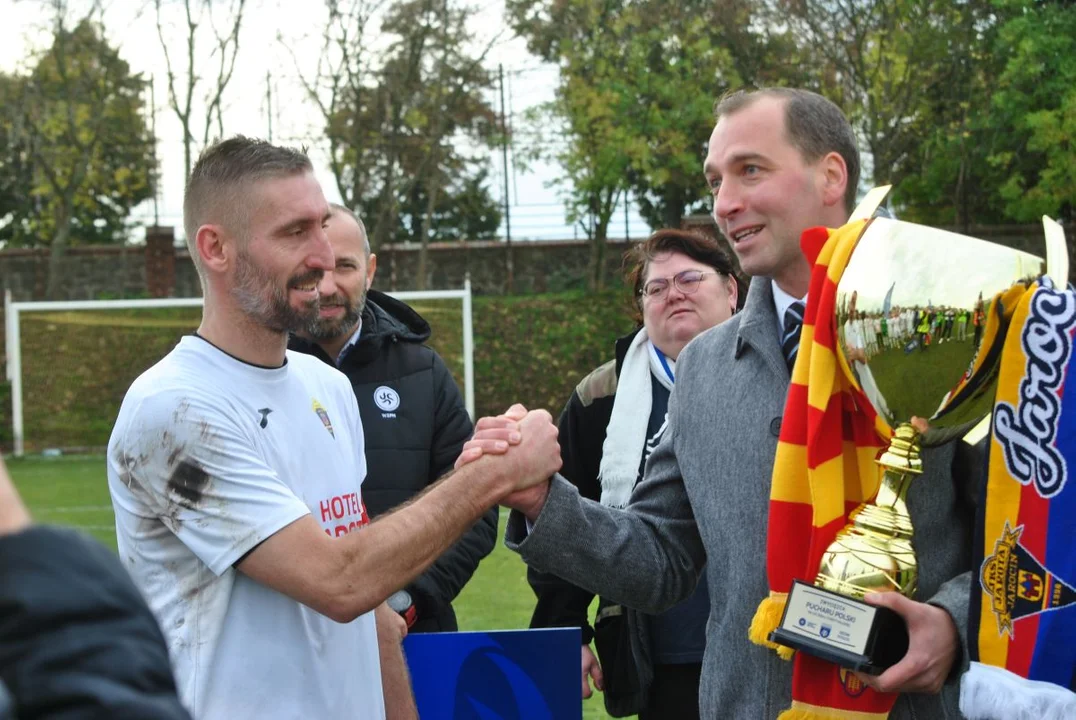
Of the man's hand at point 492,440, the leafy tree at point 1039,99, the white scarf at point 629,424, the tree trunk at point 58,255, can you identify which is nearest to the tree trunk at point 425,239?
the tree trunk at point 58,255

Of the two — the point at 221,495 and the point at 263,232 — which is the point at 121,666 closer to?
the point at 221,495

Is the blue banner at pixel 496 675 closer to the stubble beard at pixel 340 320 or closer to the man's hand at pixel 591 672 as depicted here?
the man's hand at pixel 591 672

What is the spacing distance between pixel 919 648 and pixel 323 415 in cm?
152

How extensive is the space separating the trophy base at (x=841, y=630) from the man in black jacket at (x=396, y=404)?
221 centimetres

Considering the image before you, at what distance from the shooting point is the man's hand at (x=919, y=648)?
2109 mm

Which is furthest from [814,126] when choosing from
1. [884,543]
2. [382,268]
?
[382,268]

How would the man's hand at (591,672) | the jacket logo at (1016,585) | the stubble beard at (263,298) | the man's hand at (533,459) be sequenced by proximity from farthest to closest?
1. the man's hand at (591,672)
2. the stubble beard at (263,298)
3. the man's hand at (533,459)
4. the jacket logo at (1016,585)

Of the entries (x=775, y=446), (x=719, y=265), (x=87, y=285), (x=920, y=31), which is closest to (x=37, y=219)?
(x=87, y=285)

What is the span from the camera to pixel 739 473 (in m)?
2.58

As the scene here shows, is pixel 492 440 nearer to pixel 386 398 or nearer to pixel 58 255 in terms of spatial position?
pixel 386 398

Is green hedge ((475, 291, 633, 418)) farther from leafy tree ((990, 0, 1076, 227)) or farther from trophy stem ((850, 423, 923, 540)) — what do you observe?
trophy stem ((850, 423, 923, 540))

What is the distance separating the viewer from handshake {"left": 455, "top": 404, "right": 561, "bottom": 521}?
2732 millimetres

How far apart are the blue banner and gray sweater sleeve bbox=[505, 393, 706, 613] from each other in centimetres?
63

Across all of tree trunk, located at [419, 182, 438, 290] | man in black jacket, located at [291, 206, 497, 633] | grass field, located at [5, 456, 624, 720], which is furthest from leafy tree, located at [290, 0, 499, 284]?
man in black jacket, located at [291, 206, 497, 633]
